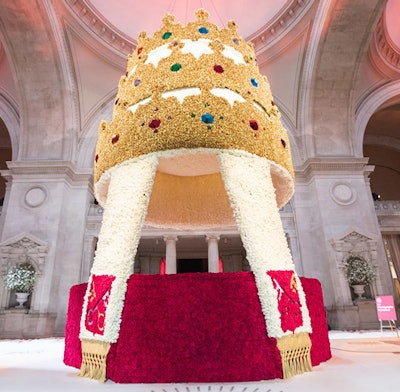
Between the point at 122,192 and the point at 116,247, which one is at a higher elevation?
the point at 122,192

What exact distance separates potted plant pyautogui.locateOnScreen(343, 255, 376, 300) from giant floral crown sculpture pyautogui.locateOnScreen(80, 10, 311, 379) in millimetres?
9008

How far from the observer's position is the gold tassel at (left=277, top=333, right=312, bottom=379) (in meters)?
3.19

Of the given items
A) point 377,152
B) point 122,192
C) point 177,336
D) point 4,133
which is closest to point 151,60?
point 122,192

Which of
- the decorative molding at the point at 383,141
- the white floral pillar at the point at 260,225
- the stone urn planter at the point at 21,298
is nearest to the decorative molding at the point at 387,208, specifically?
the decorative molding at the point at 383,141

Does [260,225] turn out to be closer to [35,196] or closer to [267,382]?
[267,382]

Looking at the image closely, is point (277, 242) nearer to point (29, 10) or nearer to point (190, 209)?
point (190, 209)

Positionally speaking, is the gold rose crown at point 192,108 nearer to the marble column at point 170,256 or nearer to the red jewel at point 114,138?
the red jewel at point 114,138

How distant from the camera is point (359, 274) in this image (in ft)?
38.0

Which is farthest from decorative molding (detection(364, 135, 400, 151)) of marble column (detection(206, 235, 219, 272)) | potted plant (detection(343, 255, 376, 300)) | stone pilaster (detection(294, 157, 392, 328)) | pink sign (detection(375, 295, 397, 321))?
pink sign (detection(375, 295, 397, 321))

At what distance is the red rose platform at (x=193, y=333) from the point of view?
313 cm

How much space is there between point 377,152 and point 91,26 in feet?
62.2

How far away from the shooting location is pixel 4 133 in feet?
61.8

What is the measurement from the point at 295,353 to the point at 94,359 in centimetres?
227

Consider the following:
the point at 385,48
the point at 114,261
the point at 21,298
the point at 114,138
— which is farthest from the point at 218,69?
the point at 385,48
